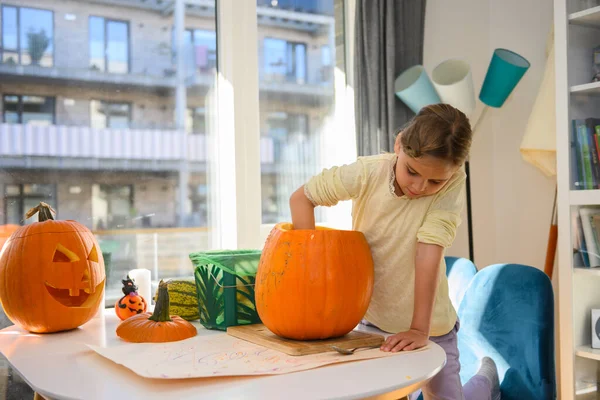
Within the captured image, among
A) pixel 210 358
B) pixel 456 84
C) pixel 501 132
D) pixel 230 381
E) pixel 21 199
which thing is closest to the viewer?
pixel 230 381

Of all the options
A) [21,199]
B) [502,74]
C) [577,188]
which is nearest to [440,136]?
[577,188]

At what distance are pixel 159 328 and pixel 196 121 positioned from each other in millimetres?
1424

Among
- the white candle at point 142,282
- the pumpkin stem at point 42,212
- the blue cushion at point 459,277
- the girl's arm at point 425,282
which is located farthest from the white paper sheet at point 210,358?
the blue cushion at point 459,277

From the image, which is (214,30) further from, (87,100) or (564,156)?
(564,156)

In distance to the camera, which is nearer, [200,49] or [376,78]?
[200,49]

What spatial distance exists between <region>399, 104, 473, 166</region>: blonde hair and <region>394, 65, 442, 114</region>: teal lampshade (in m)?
1.29

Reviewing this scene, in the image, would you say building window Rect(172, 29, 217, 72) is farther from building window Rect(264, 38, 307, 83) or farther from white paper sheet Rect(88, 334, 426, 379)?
white paper sheet Rect(88, 334, 426, 379)

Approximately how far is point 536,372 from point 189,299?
41.0 inches

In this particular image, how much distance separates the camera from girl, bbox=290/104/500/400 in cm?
125

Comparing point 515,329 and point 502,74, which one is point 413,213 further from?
point 502,74

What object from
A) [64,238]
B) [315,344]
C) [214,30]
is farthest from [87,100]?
[315,344]

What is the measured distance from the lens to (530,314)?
187 cm

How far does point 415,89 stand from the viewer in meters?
2.54

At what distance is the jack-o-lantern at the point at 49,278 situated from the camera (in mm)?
1393
